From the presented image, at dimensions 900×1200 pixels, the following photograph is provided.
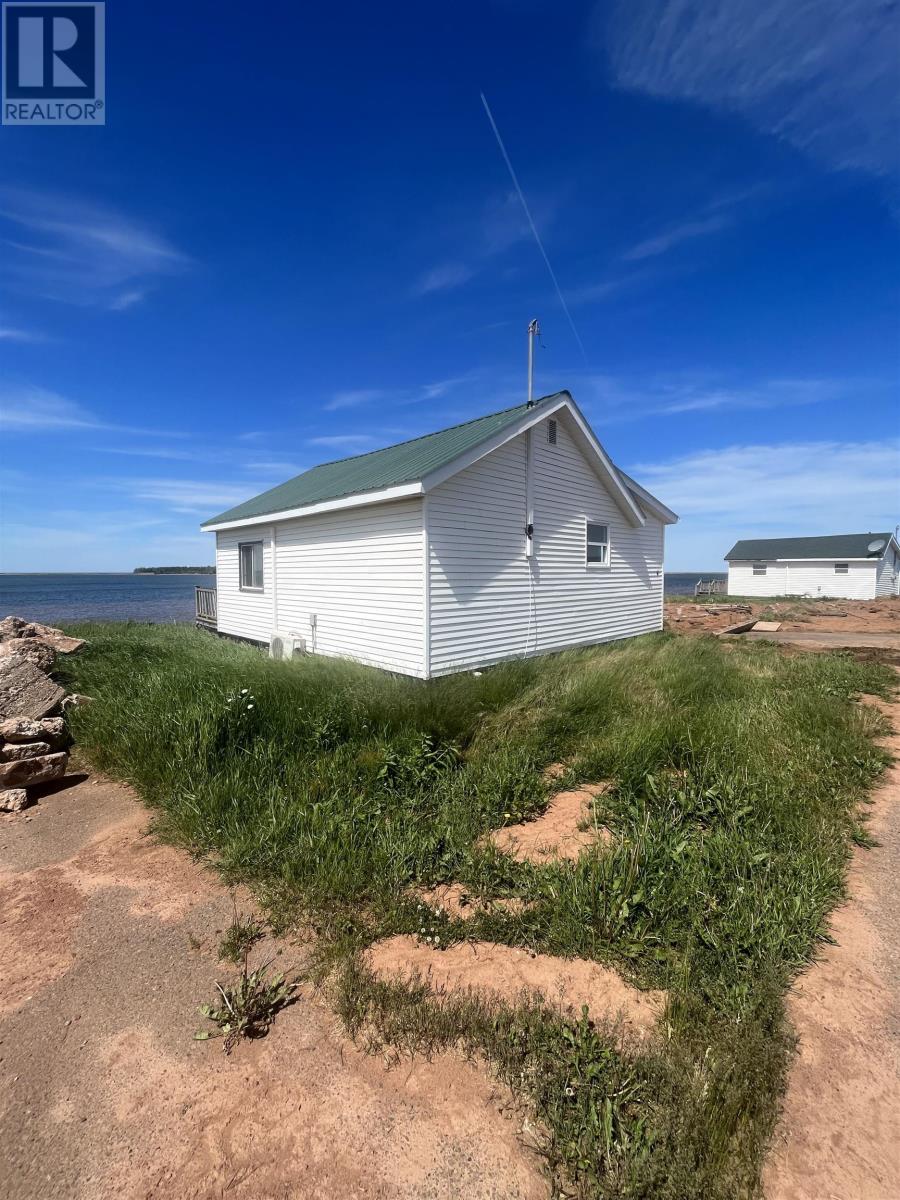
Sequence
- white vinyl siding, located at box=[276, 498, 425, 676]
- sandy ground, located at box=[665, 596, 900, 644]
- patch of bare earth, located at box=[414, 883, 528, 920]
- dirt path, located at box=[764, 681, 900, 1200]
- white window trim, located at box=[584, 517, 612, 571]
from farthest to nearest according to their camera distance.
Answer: sandy ground, located at box=[665, 596, 900, 644] < white window trim, located at box=[584, 517, 612, 571] < white vinyl siding, located at box=[276, 498, 425, 676] < patch of bare earth, located at box=[414, 883, 528, 920] < dirt path, located at box=[764, 681, 900, 1200]

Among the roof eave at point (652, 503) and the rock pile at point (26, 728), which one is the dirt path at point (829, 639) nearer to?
the roof eave at point (652, 503)

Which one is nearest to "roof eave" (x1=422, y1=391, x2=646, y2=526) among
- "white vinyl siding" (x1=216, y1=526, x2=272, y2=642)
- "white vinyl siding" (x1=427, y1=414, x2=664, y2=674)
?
"white vinyl siding" (x1=427, y1=414, x2=664, y2=674)

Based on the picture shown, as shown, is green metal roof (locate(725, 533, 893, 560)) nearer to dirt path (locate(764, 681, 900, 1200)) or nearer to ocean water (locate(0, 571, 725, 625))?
ocean water (locate(0, 571, 725, 625))

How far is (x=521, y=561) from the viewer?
9875mm

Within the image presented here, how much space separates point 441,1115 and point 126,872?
3080 mm

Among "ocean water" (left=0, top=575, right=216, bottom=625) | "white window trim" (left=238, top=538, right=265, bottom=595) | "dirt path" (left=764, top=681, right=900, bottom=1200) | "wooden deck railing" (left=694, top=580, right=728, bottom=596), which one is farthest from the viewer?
"wooden deck railing" (left=694, top=580, right=728, bottom=596)

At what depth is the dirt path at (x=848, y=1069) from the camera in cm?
198

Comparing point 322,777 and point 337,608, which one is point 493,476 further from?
point 322,777

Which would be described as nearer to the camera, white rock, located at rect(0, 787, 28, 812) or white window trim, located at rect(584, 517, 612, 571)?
white rock, located at rect(0, 787, 28, 812)

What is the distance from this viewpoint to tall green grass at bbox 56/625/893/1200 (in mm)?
2240

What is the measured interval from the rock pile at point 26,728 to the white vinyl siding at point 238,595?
487 centimetres

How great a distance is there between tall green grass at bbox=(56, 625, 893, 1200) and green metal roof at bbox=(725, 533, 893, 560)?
110 feet

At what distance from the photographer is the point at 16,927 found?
3418 mm

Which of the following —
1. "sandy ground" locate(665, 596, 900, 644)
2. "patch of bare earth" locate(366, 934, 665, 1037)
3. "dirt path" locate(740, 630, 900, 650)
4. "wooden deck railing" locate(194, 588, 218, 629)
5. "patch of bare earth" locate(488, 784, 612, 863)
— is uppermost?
"wooden deck railing" locate(194, 588, 218, 629)
